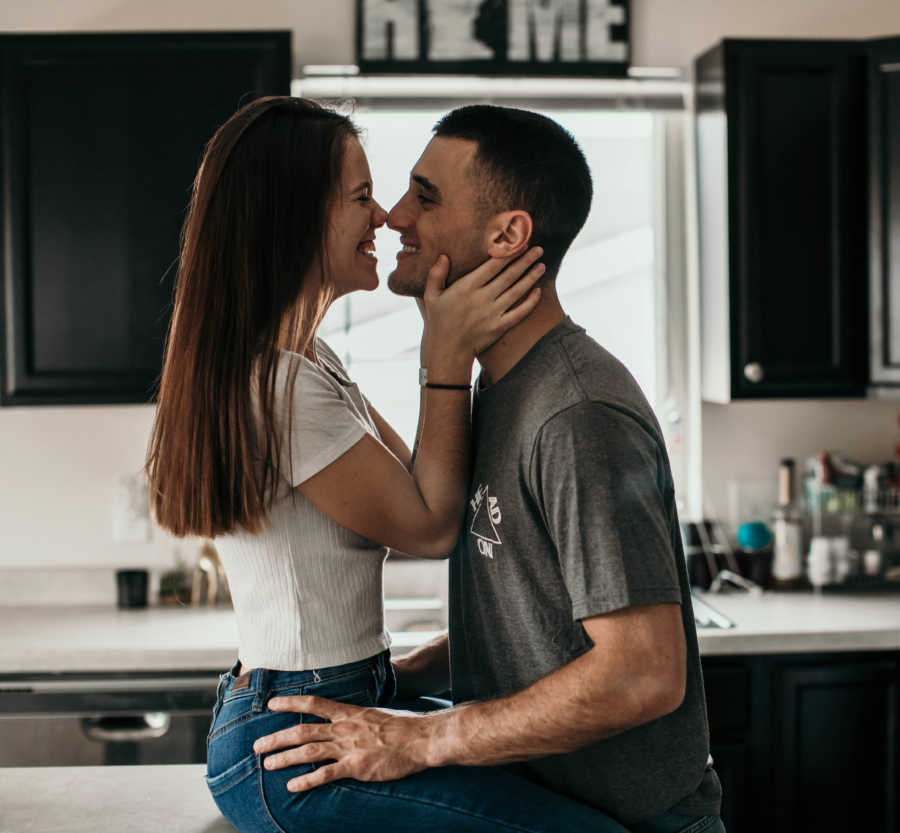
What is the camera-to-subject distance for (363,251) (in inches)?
62.3

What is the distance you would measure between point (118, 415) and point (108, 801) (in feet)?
5.81

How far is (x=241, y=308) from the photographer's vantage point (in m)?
1.38

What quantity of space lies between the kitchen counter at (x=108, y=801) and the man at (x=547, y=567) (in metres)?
0.20

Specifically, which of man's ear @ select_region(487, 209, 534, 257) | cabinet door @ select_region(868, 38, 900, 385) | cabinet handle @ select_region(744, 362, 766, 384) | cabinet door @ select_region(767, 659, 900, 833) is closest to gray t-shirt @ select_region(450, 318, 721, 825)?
man's ear @ select_region(487, 209, 534, 257)

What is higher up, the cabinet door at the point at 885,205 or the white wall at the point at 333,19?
the white wall at the point at 333,19

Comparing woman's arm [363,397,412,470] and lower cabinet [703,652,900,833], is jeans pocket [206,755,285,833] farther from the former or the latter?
lower cabinet [703,652,900,833]

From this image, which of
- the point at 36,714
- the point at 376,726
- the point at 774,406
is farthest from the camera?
the point at 774,406

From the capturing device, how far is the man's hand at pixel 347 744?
128 cm

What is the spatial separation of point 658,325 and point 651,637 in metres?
2.13

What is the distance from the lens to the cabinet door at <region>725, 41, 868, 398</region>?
274 cm

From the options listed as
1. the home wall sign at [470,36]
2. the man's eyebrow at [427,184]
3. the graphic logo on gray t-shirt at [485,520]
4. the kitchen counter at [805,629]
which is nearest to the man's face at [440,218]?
the man's eyebrow at [427,184]

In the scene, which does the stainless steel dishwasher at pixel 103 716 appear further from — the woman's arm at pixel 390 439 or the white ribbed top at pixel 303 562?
the white ribbed top at pixel 303 562

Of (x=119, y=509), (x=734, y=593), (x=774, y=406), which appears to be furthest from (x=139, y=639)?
(x=774, y=406)

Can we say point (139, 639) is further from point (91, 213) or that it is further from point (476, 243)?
point (476, 243)
